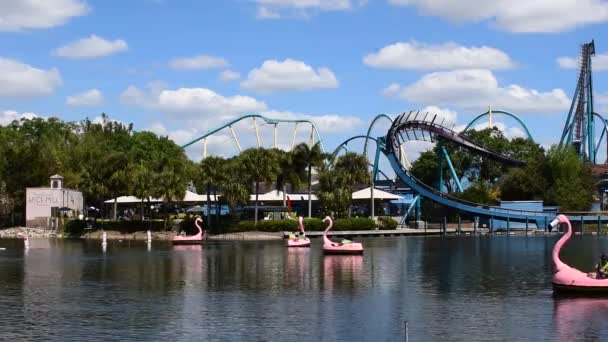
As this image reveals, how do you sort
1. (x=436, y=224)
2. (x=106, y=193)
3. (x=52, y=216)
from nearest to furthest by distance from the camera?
(x=106, y=193)
(x=52, y=216)
(x=436, y=224)

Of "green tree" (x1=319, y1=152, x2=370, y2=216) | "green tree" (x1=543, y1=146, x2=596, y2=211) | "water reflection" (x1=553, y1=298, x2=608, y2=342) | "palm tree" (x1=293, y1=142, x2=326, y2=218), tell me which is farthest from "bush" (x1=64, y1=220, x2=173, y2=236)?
"water reflection" (x1=553, y1=298, x2=608, y2=342)

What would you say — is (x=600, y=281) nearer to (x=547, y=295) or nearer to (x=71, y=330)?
(x=547, y=295)

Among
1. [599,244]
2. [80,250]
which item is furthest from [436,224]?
[80,250]

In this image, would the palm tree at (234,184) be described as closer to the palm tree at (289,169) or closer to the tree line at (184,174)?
the tree line at (184,174)

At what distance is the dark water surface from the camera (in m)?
28.7

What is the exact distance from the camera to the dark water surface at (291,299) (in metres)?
28.7

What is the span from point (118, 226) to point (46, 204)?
12.6 metres

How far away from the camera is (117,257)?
6369 cm

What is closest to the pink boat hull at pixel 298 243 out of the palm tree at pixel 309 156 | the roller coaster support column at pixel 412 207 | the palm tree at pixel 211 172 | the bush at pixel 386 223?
the palm tree at pixel 211 172

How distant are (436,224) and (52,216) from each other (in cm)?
4826

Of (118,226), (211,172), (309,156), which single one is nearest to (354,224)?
(309,156)

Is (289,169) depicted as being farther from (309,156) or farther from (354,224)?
(354,224)

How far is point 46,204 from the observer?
351 feet

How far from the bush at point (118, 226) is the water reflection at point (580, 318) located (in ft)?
221
